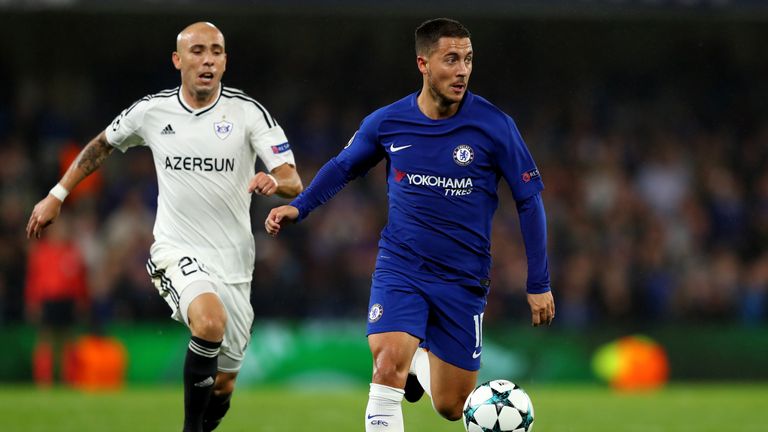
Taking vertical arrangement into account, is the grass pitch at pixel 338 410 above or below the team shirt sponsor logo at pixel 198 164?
below

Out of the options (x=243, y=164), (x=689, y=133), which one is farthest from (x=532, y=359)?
(x=243, y=164)

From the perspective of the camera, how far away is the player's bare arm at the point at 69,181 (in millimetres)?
8133

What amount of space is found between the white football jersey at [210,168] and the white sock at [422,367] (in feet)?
3.97

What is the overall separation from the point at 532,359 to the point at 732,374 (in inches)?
109

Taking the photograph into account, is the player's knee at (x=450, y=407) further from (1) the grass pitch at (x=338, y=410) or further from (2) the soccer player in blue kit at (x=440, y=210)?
(1) the grass pitch at (x=338, y=410)

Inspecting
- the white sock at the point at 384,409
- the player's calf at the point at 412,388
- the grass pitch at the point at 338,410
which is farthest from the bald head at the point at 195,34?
the grass pitch at the point at 338,410

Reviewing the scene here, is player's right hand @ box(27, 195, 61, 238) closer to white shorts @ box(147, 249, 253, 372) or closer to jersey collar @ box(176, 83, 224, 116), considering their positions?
white shorts @ box(147, 249, 253, 372)

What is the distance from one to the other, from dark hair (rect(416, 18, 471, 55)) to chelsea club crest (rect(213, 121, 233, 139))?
56.4 inches

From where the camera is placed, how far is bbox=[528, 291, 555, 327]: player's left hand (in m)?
7.19

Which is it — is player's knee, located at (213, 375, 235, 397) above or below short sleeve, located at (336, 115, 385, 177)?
below

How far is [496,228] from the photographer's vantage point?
62.1ft

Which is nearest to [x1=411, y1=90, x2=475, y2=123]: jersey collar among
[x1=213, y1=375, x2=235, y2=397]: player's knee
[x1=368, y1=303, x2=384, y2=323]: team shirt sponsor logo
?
[x1=368, y1=303, x2=384, y2=323]: team shirt sponsor logo

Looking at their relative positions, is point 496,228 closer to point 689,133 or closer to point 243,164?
point 689,133

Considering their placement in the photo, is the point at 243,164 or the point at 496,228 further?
the point at 496,228
